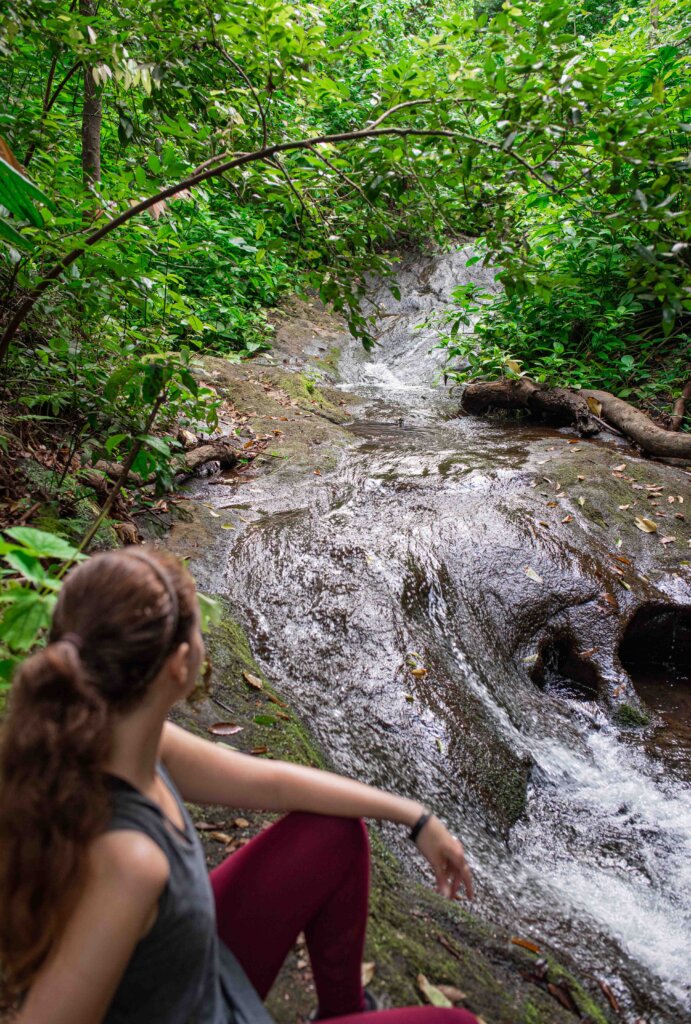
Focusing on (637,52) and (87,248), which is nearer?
(87,248)

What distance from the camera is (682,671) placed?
508 cm

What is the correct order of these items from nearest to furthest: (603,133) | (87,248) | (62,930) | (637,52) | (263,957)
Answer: (62,930), (263,957), (603,133), (87,248), (637,52)

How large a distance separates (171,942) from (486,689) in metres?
3.25

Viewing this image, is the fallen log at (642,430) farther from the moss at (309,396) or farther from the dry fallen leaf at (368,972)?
the dry fallen leaf at (368,972)

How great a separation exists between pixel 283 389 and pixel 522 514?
438 cm

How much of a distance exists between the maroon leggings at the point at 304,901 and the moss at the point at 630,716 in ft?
10.2

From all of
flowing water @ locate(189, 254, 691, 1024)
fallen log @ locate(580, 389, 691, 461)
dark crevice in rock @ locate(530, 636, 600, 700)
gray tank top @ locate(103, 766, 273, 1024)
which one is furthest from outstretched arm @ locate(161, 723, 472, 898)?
fallen log @ locate(580, 389, 691, 461)

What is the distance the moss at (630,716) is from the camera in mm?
4273

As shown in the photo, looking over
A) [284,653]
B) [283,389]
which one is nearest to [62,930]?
[284,653]

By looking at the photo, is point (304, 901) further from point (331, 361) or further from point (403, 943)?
point (331, 361)

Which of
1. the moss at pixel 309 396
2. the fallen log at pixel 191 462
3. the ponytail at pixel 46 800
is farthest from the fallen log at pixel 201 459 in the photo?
the ponytail at pixel 46 800

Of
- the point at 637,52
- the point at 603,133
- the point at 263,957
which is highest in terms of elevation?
the point at 637,52

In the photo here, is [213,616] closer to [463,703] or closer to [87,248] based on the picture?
[87,248]

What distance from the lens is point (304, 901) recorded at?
164cm
